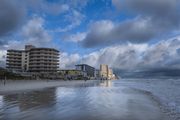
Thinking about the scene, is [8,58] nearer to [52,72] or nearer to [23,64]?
[23,64]

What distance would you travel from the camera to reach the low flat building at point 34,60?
162 metres

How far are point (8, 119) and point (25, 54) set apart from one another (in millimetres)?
166158

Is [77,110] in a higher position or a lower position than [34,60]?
lower

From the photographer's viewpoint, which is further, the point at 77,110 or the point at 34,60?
the point at 34,60

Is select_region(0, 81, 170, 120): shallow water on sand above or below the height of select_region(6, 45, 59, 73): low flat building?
below

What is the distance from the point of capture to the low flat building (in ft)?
530

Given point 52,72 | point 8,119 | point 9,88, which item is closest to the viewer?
point 8,119

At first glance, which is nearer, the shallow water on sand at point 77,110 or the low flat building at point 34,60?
the shallow water on sand at point 77,110

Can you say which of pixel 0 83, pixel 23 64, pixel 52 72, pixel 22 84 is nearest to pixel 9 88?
pixel 0 83

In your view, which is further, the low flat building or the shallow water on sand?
the low flat building

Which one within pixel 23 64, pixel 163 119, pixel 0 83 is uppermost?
pixel 23 64

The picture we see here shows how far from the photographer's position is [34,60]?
16412 cm

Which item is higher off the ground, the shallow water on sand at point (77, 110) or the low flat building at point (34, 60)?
the low flat building at point (34, 60)

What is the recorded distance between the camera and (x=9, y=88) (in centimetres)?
3909
